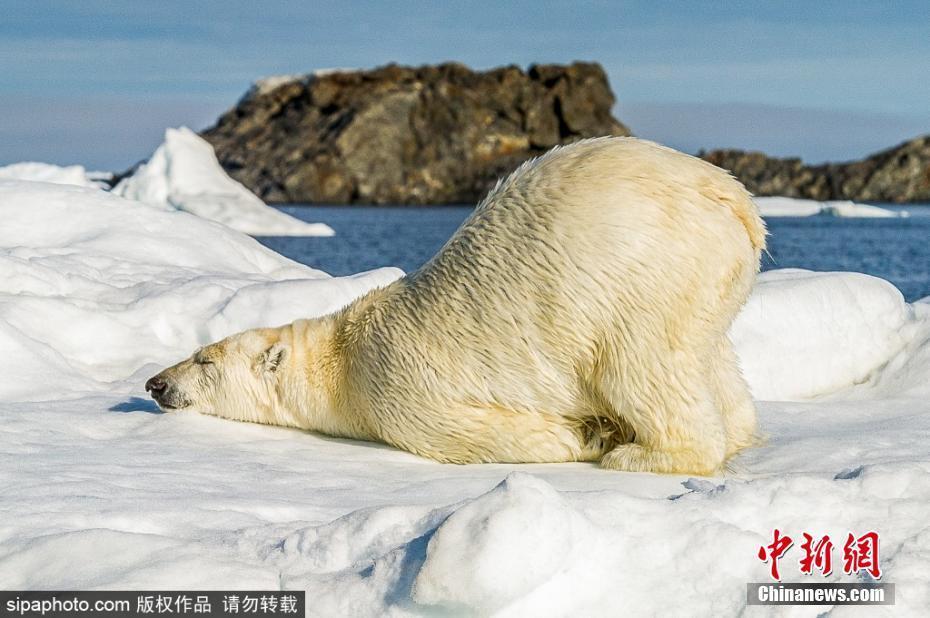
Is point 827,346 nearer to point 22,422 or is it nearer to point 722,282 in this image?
point 722,282

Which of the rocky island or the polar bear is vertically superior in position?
the rocky island

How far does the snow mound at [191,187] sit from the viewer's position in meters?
30.8

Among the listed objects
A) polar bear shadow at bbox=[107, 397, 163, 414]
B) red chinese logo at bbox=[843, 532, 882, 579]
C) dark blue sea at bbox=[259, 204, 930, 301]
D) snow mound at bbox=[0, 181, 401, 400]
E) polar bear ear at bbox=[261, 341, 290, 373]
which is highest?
dark blue sea at bbox=[259, 204, 930, 301]

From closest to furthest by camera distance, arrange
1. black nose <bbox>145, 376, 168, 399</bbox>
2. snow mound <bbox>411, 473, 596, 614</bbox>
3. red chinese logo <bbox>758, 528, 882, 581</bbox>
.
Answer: snow mound <bbox>411, 473, 596, 614</bbox>
red chinese logo <bbox>758, 528, 882, 581</bbox>
black nose <bbox>145, 376, 168, 399</bbox>

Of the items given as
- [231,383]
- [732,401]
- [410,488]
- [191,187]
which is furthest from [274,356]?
[191,187]

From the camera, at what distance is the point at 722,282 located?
484 cm

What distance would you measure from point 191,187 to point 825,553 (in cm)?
2969

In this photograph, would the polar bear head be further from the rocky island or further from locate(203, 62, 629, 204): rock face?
locate(203, 62, 629, 204): rock face

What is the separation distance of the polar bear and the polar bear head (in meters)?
0.30

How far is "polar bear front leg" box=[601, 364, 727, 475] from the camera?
4738mm

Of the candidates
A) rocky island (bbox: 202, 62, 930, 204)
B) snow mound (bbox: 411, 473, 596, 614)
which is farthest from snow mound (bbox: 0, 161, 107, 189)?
rocky island (bbox: 202, 62, 930, 204)

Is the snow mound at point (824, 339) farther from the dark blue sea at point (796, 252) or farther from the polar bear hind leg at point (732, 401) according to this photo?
the dark blue sea at point (796, 252)

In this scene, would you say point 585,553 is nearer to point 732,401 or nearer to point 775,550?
point 775,550

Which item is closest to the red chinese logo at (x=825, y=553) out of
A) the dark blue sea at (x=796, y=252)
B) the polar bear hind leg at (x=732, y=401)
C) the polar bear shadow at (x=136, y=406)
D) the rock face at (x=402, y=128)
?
the polar bear hind leg at (x=732, y=401)
